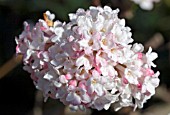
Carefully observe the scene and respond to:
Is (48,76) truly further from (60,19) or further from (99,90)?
(60,19)

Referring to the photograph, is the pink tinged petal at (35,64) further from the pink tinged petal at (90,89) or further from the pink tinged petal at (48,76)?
the pink tinged petal at (90,89)

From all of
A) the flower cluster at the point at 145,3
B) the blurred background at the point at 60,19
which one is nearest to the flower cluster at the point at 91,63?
the flower cluster at the point at 145,3

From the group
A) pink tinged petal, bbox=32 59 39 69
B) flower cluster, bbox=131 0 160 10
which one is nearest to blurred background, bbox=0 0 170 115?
flower cluster, bbox=131 0 160 10

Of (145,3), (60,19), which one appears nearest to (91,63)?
(145,3)

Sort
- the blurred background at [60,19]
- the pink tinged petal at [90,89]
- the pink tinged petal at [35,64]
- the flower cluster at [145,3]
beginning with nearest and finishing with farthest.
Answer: the pink tinged petal at [90,89] < the pink tinged petal at [35,64] < the flower cluster at [145,3] < the blurred background at [60,19]

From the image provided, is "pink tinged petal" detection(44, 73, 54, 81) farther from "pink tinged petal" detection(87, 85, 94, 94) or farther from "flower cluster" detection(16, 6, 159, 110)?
"pink tinged petal" detection(87, 85, 94, 94)

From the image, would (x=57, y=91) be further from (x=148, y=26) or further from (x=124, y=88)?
(x=148, y=26)

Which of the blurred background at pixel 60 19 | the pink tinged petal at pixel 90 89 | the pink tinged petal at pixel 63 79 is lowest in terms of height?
the pink tinged petal at pixel 90 89
